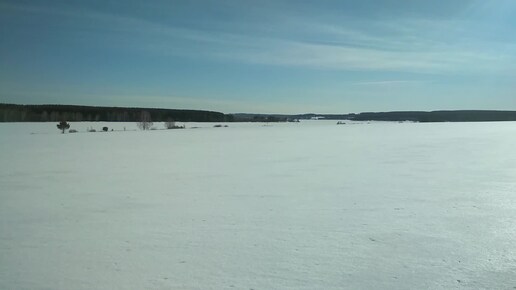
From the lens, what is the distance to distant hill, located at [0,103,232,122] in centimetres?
5875

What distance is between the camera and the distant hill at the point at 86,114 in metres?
58.8

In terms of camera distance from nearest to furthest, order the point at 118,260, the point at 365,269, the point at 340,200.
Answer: the point at 365,269 < the point at 118,260 < the point at 340,200

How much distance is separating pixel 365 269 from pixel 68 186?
18.7ft

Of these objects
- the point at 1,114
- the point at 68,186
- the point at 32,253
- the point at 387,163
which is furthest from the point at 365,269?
the point at 1,114

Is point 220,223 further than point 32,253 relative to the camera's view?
Yes

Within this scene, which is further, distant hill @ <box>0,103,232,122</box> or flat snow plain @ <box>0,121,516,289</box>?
distant hill @ <box>0,103,232,122</box>

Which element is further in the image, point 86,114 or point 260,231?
point 86,114

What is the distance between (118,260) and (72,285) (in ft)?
1.64

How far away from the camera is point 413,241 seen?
382 cm

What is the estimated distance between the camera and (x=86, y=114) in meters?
79.4

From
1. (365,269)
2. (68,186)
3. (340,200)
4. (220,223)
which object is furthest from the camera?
(68,186)

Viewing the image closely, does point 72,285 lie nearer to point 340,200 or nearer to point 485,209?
point 340,200

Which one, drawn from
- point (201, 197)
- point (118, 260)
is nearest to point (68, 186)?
point (201, 197)

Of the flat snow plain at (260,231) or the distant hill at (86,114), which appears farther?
the distant hill at (86,114)
